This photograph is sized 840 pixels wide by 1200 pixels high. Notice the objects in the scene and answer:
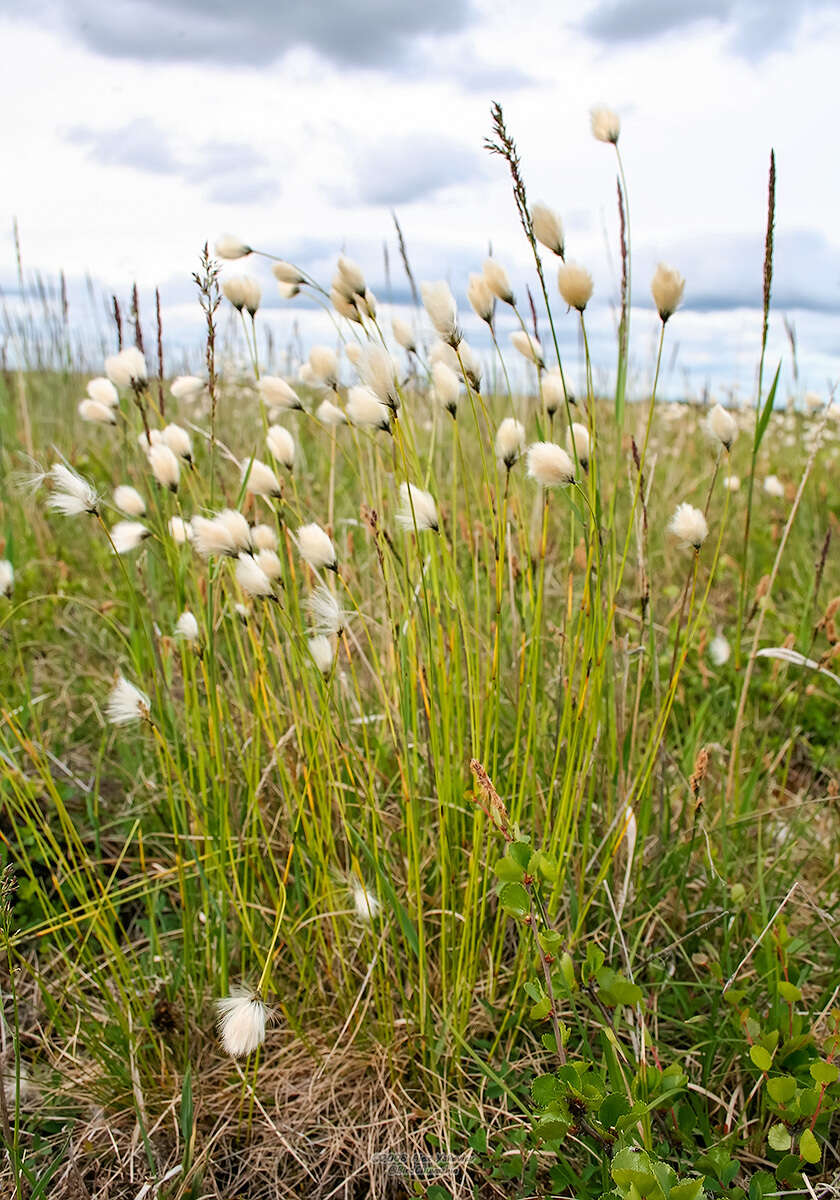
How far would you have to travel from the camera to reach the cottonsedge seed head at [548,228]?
1.19 meters

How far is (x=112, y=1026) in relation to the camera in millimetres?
1449

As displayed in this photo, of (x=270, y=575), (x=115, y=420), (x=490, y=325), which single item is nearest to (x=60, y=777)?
(x=115, y=420)

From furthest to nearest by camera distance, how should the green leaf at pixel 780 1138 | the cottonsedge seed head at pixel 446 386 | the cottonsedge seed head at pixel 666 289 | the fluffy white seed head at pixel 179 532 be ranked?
the fluffy white seed head at pixel 179 532
the cottonsedge seed head at pixel 446 386
the cottonsedge seed head at pixel 666 289
the green leaf at pixel 780 1138

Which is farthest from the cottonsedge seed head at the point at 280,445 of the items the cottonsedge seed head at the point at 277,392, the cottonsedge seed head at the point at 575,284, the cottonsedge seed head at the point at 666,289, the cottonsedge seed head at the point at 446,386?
the cottonsedge seed head at the point at 666,289

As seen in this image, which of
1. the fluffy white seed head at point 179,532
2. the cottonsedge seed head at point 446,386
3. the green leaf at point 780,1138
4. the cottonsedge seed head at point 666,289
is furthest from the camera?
the fluffy white seed head at point 179,532

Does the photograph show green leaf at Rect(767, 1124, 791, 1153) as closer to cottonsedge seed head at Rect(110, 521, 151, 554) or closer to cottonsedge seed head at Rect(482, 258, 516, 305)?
cottonsedge seed head at Rect(482, 258, 516, 305)

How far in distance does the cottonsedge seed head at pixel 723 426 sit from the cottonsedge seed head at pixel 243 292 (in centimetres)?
78

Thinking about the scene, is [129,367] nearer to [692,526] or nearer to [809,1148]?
[692,526]

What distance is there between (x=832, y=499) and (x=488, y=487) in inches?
145

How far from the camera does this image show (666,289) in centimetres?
121

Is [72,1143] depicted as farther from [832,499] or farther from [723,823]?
Result: [832,499]

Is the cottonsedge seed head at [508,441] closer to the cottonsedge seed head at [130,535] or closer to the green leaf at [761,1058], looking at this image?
the cottonsedge seed head at [130,535]

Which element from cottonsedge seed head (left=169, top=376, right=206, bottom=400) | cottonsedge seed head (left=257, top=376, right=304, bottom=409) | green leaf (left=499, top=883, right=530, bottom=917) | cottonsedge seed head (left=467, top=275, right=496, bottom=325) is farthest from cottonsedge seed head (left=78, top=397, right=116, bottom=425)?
green leaf (left=499, top=883, right=530, bottom=917)

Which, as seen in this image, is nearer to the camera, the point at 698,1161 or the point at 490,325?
the point at 698,1161
